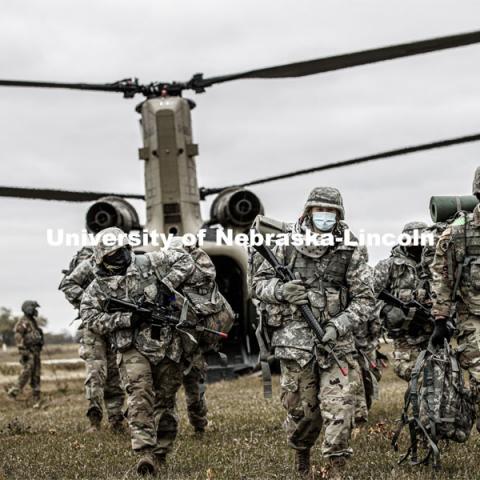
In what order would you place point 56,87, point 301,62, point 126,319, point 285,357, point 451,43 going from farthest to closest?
point 56,87, point 301,62, point 451,43, point 126,319, point 285,357

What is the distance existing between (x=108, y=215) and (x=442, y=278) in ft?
33.6

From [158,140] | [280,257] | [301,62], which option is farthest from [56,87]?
[280,257]

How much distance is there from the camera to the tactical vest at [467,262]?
6973 millimetres

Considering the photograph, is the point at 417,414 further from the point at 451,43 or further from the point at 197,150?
the point at 197,150

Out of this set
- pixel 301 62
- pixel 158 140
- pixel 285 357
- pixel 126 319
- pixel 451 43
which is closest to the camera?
pixel 285 357

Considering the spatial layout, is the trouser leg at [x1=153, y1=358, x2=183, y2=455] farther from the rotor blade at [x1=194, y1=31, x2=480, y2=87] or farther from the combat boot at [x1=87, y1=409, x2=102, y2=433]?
the rotor blade at [x1=194, y1=31, x2=480, y2=87]

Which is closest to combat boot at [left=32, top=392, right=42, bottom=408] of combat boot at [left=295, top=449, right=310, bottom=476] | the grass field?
the grass field

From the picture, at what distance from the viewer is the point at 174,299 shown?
784 centimetres

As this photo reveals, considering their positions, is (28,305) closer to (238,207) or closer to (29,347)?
(29,347)

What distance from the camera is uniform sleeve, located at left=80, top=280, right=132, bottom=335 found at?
7.45 metres

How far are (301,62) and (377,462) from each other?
656cm

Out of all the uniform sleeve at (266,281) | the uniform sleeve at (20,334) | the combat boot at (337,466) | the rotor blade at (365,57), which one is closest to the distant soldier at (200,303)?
the uniform sleeve at (266,281)

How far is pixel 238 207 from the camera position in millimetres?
17297

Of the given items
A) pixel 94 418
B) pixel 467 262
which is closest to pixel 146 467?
pixel 467 262
